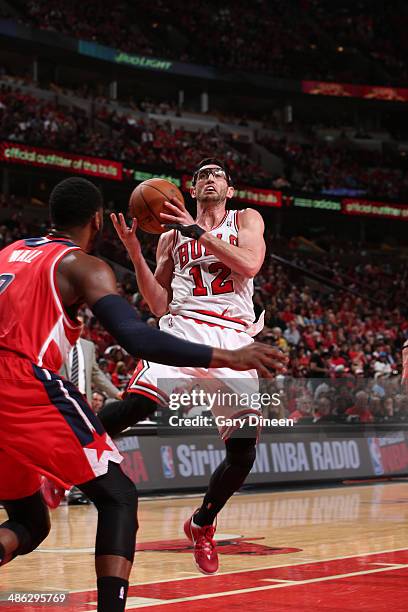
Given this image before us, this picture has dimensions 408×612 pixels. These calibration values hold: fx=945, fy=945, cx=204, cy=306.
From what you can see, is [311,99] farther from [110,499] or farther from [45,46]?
[110,499]

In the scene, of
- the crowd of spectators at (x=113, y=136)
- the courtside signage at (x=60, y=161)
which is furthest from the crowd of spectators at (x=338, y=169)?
the courtside signage at (x=60, y=161)

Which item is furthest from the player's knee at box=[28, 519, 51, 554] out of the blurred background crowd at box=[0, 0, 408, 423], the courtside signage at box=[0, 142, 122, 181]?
the courtside signage at box=[0, 142, 122, 181]

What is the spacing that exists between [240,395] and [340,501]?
6340 millimetres

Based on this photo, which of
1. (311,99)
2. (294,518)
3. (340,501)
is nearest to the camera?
A: (294,518)

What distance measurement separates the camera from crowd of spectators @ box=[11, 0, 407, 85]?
124 ft

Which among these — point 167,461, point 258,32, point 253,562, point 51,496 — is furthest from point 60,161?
point 51,496

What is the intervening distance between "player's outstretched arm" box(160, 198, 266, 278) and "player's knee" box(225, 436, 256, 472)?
1.01m

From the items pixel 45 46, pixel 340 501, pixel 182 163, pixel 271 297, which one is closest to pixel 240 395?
pixel 340 501

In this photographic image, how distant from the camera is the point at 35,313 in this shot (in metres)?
3.63

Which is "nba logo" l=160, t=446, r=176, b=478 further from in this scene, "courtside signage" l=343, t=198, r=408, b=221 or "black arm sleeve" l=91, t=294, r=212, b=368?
"courtside signage" l=343, t=198, r=408, b=221

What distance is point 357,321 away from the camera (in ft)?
82.7

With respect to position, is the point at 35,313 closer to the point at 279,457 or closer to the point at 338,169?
the point at 279,457

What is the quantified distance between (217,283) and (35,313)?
2.32 metres

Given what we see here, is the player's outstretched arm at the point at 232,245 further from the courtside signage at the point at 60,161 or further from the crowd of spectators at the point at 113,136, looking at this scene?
the crowd of spectators at the point at 113,136
